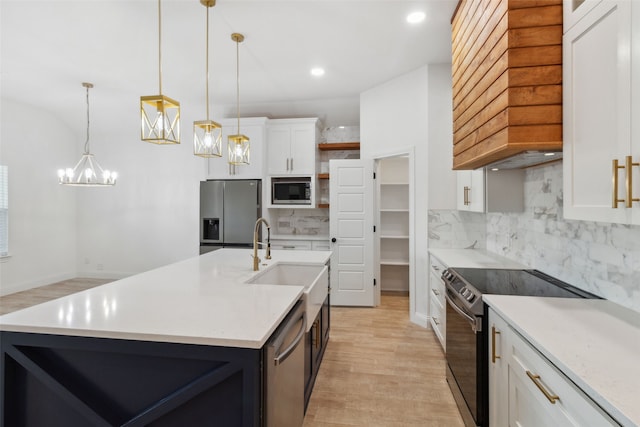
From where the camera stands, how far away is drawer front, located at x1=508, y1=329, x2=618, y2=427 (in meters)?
0.92

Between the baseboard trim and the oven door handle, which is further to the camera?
the baseboard trim

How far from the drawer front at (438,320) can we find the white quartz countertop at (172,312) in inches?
66.1

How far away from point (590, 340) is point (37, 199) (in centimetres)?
708

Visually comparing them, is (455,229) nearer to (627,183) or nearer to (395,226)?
(395,226)

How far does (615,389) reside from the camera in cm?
85

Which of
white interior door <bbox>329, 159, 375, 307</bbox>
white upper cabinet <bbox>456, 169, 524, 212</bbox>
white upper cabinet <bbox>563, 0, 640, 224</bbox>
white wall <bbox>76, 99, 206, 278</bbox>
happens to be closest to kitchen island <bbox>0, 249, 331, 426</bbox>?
white upper cabinet <bbox>563, 0, 640, 224</bbox>

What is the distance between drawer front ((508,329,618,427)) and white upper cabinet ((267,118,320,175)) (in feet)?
12.1

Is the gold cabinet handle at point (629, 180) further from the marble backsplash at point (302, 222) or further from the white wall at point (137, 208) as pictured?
the white wall at point (137, 208)

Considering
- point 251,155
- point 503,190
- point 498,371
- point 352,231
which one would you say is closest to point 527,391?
point 498,371

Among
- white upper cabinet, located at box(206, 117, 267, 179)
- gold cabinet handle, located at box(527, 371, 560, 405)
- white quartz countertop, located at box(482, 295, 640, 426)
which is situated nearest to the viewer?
white quartz countertop, located at box(482, 295, 640, 426)

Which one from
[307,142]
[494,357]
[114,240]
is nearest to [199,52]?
[307,142]

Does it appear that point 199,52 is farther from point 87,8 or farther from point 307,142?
point 307,142

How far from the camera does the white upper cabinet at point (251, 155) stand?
15.2ft

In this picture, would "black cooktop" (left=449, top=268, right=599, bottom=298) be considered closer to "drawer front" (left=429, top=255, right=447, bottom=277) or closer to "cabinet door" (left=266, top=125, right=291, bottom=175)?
"drawer front" (left=429, top=255, right=447, bottom=277)
